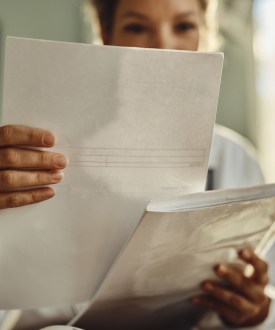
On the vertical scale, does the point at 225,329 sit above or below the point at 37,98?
below

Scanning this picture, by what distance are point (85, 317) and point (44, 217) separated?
14 centimetres

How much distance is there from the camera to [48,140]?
1.62ft

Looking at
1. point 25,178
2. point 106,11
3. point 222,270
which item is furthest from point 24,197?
point 106,11

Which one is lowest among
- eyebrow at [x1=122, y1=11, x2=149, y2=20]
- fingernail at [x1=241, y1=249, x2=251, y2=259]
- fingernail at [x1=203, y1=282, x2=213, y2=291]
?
fingernail at [x1=203, y1=282, x2=213, y2=291]

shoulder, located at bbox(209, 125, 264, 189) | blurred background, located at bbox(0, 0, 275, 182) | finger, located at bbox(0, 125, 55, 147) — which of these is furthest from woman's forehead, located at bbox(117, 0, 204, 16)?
blurred background, located at bbox(0, 0, 275, 182)

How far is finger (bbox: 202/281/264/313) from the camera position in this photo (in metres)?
0.64

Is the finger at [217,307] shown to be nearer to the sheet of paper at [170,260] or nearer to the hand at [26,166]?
the sheet of paper at [170,260]

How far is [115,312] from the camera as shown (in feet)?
1.95

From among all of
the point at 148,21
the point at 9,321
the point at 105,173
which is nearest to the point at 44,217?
the point at 105,173

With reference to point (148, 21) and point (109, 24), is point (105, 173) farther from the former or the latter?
point (109, 24)

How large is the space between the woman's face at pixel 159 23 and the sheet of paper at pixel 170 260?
0.44 m

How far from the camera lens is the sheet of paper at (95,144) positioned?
49 centimetres

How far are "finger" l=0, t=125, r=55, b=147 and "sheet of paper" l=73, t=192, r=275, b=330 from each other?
136 mm

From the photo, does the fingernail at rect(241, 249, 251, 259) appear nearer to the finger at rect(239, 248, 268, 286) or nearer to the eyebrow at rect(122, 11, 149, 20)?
the finger at rect(239, 248, 268, 286)
